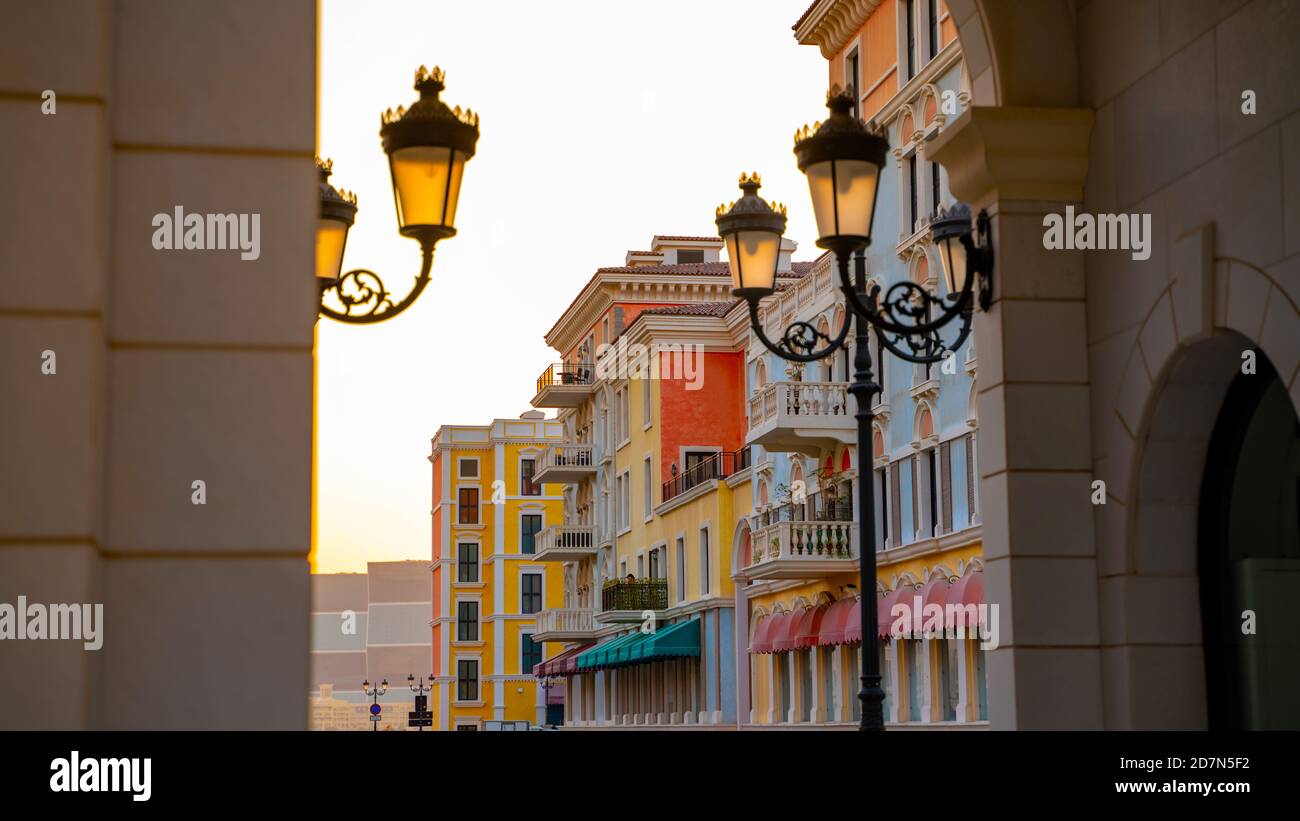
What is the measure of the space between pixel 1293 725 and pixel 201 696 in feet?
12.2

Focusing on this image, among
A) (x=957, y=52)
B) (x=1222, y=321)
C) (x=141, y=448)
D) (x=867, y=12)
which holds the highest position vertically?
(x=867, y=12)

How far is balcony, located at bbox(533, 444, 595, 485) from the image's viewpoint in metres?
57.3

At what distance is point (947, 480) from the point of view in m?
28.7

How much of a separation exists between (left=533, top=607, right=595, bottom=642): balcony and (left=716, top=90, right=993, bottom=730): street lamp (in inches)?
1813

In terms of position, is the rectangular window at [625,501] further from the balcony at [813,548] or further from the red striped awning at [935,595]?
the red striped awning at [935,595]

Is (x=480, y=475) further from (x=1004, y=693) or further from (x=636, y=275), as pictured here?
(x=1004, y=693)

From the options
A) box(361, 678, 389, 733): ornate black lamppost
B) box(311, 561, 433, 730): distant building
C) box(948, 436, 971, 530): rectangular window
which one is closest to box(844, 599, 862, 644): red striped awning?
box(948, 436, 971, 530): rectangular window

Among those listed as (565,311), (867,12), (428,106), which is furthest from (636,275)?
(428,106)

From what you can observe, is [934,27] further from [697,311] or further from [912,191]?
[697,311]

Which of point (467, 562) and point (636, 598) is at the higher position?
point (467, 562)

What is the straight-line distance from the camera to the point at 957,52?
27.5 m

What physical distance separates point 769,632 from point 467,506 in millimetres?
→ 49002

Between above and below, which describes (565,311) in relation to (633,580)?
above

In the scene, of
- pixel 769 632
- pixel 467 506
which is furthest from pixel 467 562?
pixel 769 632
